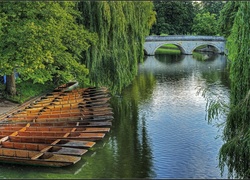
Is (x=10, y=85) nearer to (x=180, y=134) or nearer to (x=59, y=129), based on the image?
(x=59, y=129)

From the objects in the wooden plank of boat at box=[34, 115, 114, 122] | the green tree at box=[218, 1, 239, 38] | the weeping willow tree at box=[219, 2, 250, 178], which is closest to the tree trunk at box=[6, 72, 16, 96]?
the wooden plank of boat at box=[34, 115, 114, 122]

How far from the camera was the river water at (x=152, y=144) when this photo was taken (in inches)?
416

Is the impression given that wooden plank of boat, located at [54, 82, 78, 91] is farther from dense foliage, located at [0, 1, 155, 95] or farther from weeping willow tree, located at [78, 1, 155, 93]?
weeping willow tree, located at [78, 1, 155, 93]

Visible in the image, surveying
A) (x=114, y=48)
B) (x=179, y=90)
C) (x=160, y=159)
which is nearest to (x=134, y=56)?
(x=114, y=48)

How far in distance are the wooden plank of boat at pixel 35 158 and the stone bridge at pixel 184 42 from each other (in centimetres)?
3753

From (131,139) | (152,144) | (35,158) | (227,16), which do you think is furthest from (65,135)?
(227,16)

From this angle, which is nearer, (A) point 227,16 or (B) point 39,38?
(A) point 227,16

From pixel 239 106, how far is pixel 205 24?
4843cm

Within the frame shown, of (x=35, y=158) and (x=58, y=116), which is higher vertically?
(x=58, y=116)

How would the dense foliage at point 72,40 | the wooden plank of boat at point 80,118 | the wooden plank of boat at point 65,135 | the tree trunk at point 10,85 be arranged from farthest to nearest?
the tree trunk at point 10,85 < the dense foliage at point 72,40 < the wooden plank of boat at point 80,118 < the wooden plank of boat at point 65,135

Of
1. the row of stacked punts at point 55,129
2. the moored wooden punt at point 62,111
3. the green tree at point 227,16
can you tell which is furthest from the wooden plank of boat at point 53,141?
the green tree at point 227,16

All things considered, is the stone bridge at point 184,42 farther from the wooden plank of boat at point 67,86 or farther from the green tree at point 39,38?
the green tree at point 39,38

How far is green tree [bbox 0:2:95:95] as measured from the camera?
45.9 feet

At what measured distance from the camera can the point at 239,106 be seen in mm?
7457
